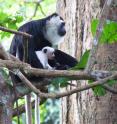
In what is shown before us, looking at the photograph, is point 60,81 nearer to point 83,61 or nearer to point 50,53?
point 83,61

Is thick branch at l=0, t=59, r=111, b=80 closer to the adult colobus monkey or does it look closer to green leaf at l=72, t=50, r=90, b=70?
green leaf at l=72, t=50, r=90, b=70

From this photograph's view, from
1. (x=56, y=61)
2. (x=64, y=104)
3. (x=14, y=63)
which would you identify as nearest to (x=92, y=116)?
(x=64, y=104)

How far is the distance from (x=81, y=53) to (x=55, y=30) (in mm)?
947

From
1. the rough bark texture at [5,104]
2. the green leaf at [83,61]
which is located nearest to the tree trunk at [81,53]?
the green leaf at [83,61]

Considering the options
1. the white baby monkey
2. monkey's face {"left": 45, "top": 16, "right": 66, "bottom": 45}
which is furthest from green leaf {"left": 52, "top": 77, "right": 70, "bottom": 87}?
monkey's face {"left": 45, "top": 16, "right": 66, "bottom": 45}

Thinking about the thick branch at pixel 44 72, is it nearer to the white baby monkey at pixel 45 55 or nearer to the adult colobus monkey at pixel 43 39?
the adult colobus monkey at pixel 43 39

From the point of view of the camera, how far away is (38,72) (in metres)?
1.33

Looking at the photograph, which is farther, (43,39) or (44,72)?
(43,39)

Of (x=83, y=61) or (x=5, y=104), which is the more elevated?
(x=83, y=61)

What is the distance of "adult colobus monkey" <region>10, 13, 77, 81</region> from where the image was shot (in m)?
2.86

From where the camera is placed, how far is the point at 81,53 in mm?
2613

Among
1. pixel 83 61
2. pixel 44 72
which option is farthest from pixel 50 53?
pixel 44 72

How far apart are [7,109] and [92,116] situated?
1007mm

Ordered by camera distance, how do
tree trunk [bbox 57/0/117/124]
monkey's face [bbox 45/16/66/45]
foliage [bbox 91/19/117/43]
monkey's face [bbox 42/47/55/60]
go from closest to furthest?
foliage [bbox 91/19/117/43] → tree trunk [bbox 57/0/117/124] → monkey's face [bbox 42/47/55/60] → monkey's face [bbox 45/16/66/45]
